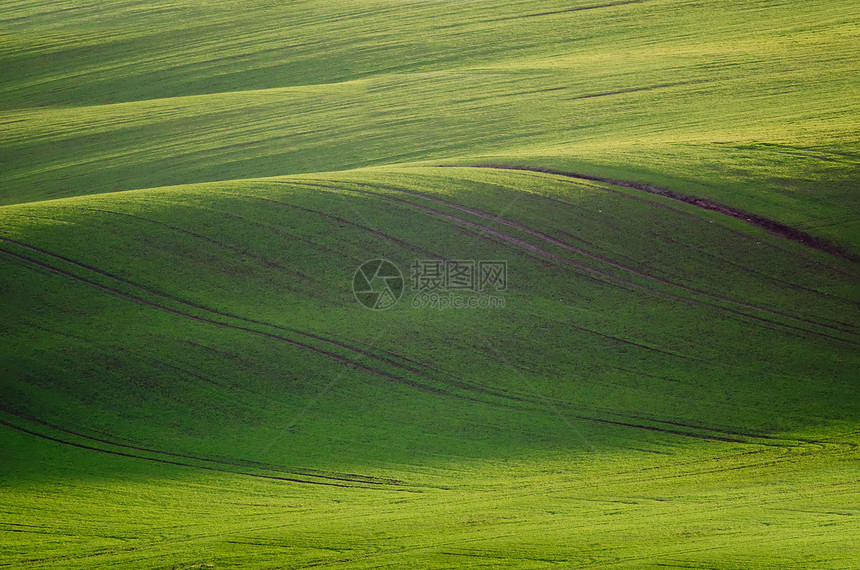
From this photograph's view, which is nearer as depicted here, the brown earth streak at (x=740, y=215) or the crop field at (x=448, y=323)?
the crop field at (x=448, y=323)

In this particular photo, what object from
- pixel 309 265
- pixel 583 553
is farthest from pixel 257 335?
pixel 583 553

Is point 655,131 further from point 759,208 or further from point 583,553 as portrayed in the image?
point 583,553

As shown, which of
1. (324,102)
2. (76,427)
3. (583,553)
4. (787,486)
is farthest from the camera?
(324,102)

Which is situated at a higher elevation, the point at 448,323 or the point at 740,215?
the point at 740,215

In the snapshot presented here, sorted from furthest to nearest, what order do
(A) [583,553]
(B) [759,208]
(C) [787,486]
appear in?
(B) [759,208] < (C) [787,486] < (A) [583,553]

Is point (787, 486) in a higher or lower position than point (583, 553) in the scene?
higher

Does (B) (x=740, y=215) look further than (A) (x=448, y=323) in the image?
Yes

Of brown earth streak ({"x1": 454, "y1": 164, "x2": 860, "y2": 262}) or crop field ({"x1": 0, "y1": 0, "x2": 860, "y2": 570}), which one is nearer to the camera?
crop field ({"x1": 0, "y1": 0, "x2": 860, "y2": 570})

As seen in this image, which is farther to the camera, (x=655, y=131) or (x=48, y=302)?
(x=655, y=131)
